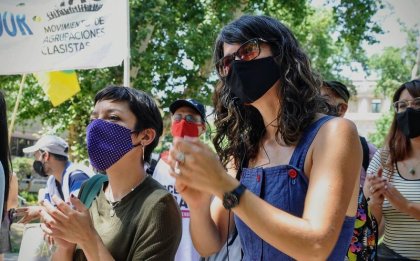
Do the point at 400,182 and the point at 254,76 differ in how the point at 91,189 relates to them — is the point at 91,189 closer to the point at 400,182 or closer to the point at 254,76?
the point at 254,76

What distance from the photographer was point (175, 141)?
1.36m

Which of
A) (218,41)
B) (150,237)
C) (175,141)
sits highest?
(218,41)

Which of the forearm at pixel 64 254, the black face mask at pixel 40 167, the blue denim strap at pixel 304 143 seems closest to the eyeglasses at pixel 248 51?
the blue denim strap at pixel 304 143

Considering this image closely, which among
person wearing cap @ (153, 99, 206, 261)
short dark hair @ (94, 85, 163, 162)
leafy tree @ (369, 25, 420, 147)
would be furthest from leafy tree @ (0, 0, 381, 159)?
leafy tree @ (369, 25, 420, 147)

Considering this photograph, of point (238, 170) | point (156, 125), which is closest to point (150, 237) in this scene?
point (238, 170)

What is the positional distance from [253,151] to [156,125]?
103cm

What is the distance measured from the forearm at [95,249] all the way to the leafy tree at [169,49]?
7.94 metres

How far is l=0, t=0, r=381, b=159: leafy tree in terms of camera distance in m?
10.0

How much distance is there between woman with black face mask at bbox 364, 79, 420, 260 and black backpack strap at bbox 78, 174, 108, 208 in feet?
5.16

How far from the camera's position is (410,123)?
3443mm

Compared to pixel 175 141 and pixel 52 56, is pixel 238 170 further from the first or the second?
pixel 52 56

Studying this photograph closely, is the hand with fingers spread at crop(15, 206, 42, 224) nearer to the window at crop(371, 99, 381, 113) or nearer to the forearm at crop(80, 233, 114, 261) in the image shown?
the forearm at crop(80, 233, 114, 261)

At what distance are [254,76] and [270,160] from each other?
0.30 meters

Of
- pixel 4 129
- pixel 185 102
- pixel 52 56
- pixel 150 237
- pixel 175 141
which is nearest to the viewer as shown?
pixel 175 141
